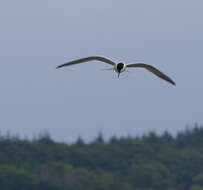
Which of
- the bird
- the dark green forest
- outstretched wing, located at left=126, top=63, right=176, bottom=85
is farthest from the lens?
the dark green forest

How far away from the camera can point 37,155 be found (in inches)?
3728

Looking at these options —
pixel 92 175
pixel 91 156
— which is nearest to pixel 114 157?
pixel 91 156

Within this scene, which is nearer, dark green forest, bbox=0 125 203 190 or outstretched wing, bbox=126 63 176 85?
outstretched wing, bbox=126 63 176 85

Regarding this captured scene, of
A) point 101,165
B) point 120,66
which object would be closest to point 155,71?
point 120,66

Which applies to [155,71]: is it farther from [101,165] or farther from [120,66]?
[101,165]

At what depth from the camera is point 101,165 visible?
9206cm

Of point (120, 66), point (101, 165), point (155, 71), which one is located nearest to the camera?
point (120, 66)

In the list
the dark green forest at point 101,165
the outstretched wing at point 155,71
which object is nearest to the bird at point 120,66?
the outstretched wing at point 155,71

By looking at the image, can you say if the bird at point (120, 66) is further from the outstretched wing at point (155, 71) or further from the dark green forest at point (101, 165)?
the dark green forest at point (101, 165)

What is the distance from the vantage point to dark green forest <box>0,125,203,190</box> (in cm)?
7294

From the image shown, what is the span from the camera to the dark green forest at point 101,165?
72938 mm

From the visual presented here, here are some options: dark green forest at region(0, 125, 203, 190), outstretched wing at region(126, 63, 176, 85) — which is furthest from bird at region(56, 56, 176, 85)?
dark green forest at region(0, 125, 203, 190)

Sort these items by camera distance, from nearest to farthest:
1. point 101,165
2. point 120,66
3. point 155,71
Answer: point 120,66 → point 155,71 → point 101,165

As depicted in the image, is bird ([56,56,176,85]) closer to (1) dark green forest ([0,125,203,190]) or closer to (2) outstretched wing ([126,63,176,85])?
(2) outstretched wing ([126,63,176,85])
